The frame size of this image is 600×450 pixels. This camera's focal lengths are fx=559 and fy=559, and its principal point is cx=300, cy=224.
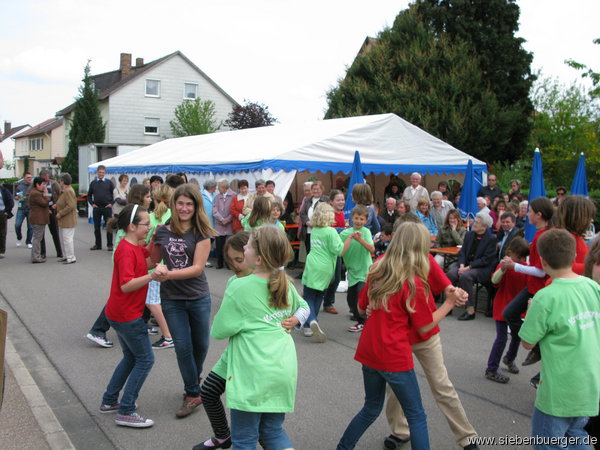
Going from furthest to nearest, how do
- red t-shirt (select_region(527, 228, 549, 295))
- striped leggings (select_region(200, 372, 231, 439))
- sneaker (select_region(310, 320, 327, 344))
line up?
1. sneaker (select_region(310, 320, 327, 344))
2. red t-shirt (select_region(527, 228, 549, 295))
3. striped leggings (select_region(200, 372, 231, 439))

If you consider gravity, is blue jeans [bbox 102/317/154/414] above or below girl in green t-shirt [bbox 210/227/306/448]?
below

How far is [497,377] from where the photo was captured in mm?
5383

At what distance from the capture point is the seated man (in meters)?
8.05

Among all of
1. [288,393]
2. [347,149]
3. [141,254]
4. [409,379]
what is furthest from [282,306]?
[347,149]

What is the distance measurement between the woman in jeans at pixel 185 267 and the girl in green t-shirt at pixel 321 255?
95.6 inches

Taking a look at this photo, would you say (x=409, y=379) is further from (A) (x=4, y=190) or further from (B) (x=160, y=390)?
(A) (x=4, y=190)

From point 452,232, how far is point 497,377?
4607 mm

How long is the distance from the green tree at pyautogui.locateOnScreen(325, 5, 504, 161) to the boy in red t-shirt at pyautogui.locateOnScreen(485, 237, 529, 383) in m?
18.5

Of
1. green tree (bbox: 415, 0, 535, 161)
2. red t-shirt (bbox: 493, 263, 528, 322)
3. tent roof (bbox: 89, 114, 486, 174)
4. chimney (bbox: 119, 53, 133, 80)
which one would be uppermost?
chimney (bbox: 119, 53, 133, 80)

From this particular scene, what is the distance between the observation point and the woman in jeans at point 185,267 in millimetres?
4230

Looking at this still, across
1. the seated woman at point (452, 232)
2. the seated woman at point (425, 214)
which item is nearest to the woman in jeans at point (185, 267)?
the seated woman at point (452, 232)

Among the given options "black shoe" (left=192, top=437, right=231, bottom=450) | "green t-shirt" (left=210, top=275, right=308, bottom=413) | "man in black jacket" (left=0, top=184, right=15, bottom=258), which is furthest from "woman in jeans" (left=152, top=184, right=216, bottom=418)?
"man in black jacket" (left=0, top=184, right=15, bottom=258)

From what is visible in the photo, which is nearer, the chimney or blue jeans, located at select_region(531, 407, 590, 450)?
blue jeans, located at select_region(531, 407, 590, 450)

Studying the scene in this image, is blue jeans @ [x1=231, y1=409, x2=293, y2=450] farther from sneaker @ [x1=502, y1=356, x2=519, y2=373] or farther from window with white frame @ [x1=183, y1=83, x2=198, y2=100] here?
window with white frame @ [x1=183, y1=83, x2=198, y2=100]
